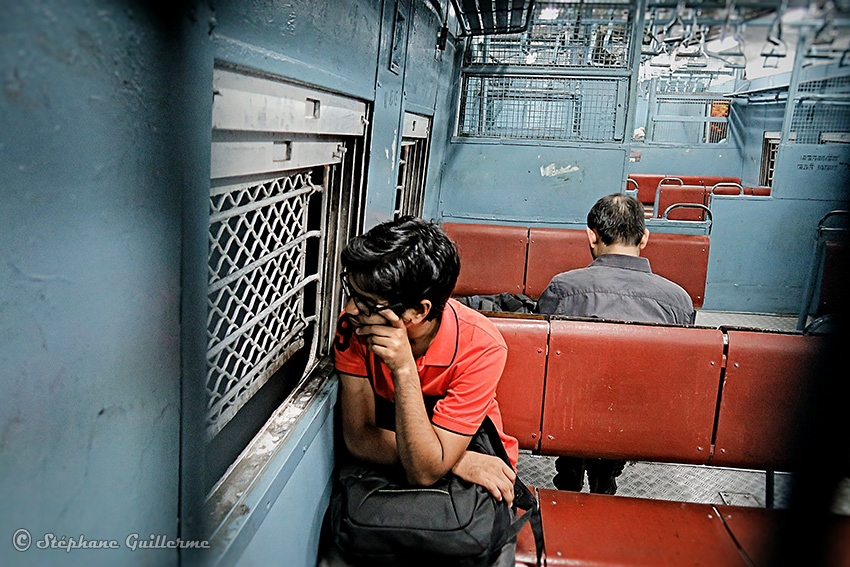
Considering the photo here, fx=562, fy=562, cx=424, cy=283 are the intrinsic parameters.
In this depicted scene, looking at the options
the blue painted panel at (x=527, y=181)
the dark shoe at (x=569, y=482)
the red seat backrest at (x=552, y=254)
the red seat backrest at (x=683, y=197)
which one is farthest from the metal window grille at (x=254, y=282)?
the red seat backrest at (x=683, y=197)

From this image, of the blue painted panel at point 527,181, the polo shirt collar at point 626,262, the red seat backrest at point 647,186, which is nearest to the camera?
the polo shirt collar at point 626,262

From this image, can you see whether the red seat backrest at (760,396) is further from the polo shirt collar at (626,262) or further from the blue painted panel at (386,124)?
the blue painted panel at (386,124)

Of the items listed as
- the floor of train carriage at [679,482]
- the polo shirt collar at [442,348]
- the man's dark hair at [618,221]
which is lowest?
the floor of train carriage at [679,482]

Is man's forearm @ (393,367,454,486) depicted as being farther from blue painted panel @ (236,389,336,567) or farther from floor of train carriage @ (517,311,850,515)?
floor of train carriage @ (517,311,850,515)

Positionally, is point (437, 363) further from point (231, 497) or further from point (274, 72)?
point (274, 72)

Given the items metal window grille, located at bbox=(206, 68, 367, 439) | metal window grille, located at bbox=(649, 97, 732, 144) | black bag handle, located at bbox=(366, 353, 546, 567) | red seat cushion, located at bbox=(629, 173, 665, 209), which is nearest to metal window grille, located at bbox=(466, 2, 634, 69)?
Answer: metal window grille, located at bbox=(206, 68, 367, 439)

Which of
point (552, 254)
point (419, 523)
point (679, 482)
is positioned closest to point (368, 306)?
point (419, 523)

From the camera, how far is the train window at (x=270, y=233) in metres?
1.17

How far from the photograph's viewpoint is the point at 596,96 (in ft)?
16.1

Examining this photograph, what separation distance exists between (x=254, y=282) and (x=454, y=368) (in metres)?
0.64

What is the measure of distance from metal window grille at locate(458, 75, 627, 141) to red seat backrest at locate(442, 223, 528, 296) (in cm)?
123

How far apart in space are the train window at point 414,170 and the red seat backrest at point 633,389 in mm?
1970

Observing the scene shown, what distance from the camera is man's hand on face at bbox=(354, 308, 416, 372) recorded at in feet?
4.68

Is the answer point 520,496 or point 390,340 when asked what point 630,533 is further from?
point 390,340
